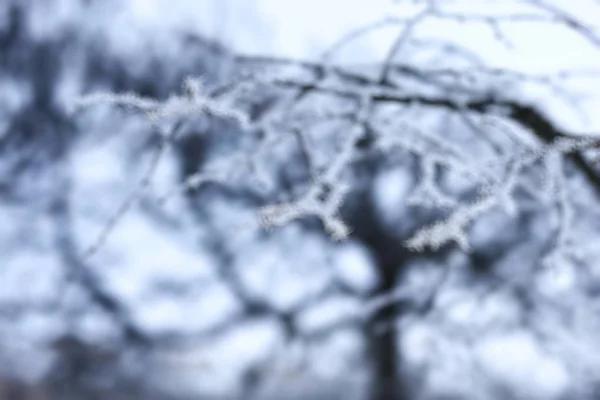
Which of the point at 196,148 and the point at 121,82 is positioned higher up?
the point at 121,82

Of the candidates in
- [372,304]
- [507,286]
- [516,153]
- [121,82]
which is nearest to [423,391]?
[372,304]

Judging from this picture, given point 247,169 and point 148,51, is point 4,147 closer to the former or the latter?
point 148,51

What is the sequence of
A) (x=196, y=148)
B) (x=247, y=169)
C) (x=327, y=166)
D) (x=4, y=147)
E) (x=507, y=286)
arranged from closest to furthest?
(x=327, y=166) → (x=247, y=169) → (x=507, y=286) → (x=196, y=148) → (x=4, y=147)

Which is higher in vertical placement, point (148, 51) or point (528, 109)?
point (148, 51)

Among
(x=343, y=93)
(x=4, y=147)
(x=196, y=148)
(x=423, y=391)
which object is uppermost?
(x=4, y=147)

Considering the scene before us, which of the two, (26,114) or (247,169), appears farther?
(26,114)

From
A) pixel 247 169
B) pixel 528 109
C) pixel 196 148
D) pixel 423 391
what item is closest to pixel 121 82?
pixel 196 148

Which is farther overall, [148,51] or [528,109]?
[148,51]

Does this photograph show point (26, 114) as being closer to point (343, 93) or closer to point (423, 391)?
point (343, 93)

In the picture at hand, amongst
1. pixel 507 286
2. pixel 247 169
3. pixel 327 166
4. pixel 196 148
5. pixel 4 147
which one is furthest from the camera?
pixel 4 147
